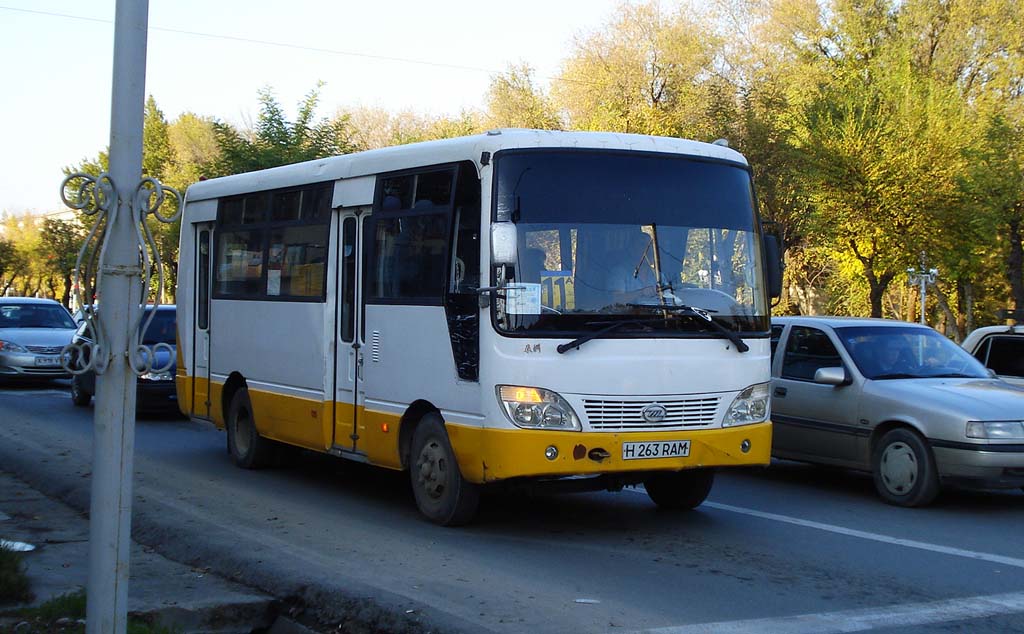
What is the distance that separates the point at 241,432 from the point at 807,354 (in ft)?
19.6

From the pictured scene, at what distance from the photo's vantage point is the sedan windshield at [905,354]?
448 inches

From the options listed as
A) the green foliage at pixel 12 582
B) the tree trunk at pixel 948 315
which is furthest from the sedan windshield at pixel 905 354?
the tree trunk at pixel 948 315

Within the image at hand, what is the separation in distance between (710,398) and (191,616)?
4066 mm

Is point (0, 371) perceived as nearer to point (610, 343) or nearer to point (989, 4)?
point (610, 343)

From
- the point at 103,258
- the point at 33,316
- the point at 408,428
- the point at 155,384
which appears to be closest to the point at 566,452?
the point at 408,428

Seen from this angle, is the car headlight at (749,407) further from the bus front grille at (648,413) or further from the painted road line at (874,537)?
the painted road line at (874,537)

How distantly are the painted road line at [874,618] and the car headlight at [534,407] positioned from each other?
2264 mm

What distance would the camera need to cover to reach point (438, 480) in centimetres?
905

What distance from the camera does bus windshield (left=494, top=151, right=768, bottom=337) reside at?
27.3 ft

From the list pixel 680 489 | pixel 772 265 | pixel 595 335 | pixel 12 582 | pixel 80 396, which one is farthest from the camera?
pixel 80 396

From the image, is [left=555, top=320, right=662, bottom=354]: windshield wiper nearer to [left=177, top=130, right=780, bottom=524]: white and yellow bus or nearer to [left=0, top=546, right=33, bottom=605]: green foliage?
[left=177, top=130, right=780, bottom=524]: white and yellow bus

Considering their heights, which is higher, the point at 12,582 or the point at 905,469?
the point at 905,469

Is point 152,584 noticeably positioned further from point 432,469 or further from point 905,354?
point 905,354

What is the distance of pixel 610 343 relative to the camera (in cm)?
837
